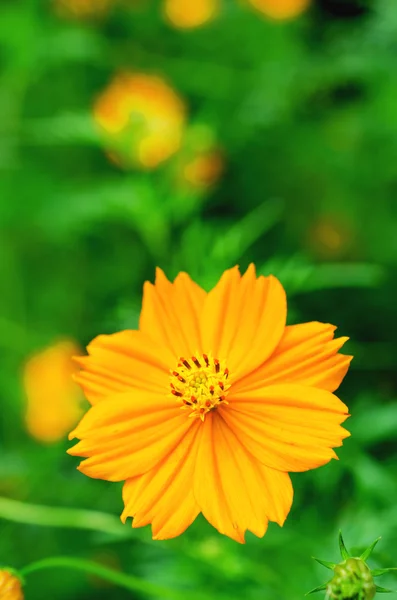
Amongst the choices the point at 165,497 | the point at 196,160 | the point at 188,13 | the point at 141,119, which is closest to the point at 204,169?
the point at 196,160

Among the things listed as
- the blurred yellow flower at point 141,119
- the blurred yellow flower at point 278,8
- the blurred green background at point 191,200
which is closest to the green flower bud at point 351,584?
the blurred green background at point 191,200

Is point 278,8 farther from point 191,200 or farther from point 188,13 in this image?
point 191,200

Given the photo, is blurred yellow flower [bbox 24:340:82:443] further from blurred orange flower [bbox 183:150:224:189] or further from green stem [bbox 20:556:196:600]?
green stem [bbox 20:556:196:600]

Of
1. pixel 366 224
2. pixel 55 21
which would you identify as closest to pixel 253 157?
pixel 366 224

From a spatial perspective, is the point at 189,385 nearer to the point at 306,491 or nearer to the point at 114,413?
the point at 114,413

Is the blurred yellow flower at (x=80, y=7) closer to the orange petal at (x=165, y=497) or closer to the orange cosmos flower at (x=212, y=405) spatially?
the orange cosmos flower at (x=212, y=405)
